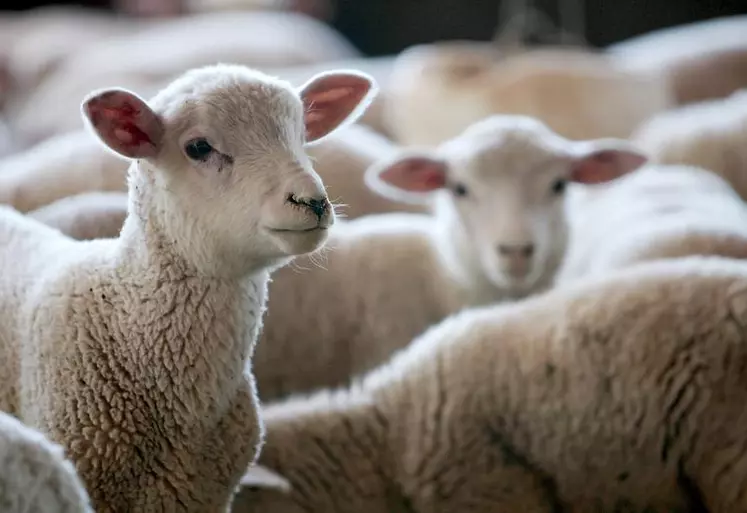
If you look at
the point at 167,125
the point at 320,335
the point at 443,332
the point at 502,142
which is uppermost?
the point at 167,125

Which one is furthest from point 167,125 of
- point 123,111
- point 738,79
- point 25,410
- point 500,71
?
point 738,79

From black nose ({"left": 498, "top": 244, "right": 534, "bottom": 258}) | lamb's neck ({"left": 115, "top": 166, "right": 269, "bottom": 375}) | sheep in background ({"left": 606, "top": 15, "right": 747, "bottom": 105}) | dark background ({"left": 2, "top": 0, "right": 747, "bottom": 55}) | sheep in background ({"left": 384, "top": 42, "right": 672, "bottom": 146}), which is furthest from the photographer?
sheep in background ({"left": 606, "top": 15, "right": 747, "bottom": 105})

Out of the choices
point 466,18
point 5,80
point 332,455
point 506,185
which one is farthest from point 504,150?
point 5,80

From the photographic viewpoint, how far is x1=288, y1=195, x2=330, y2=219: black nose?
3.42ft

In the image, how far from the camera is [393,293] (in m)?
2.05

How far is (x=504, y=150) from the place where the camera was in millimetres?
1879

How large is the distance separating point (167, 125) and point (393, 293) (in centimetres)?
99

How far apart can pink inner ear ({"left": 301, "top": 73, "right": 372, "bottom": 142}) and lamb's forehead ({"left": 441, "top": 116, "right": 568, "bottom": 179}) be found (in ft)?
2.04

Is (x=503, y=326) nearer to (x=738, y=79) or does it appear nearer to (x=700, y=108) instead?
(x=700, y=108)

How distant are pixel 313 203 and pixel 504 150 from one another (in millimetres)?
898

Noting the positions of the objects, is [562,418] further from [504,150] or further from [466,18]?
[466,18]

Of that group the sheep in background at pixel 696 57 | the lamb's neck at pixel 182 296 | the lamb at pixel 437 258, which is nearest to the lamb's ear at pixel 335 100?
the lamb's neck at pixel 182 296

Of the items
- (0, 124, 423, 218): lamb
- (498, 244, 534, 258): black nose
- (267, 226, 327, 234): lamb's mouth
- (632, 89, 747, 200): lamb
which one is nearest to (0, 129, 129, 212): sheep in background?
(0, 124, 423, 218): lamb

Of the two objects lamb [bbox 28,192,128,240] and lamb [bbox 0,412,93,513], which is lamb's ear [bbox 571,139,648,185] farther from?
lamb [bbox 0,412,93,513]
